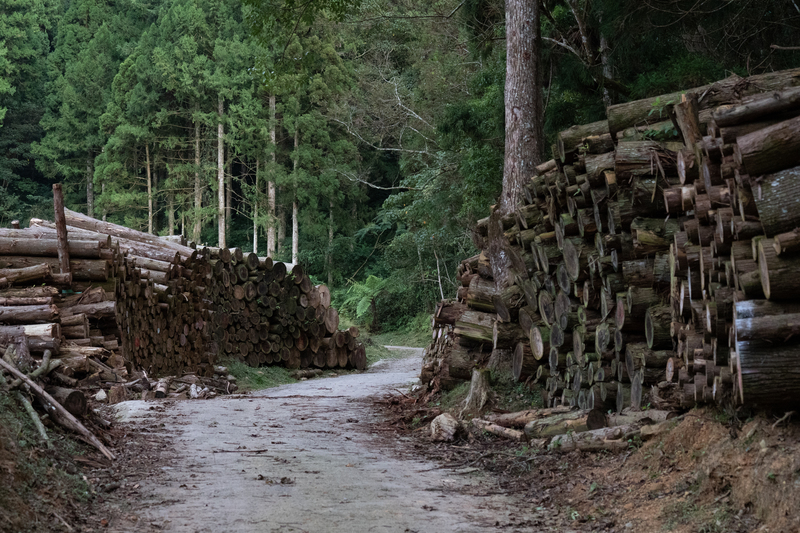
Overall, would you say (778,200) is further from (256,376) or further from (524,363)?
(256,376)

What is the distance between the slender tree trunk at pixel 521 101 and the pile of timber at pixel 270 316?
27.3 ft

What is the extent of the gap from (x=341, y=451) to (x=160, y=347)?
25.3 ft

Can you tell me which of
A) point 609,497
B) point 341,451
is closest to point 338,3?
point 341,451

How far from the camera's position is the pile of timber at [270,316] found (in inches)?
647

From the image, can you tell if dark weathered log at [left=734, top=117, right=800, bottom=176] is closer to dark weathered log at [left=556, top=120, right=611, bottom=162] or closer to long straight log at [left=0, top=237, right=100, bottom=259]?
dark weathered log at [left=556, top=120, right=611, bottom=162]

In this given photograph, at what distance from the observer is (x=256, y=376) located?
15703 millimetres

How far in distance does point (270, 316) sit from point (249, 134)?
22.1 m

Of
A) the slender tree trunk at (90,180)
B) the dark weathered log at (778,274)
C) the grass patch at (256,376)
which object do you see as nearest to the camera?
the dark weathered log at (778,274)

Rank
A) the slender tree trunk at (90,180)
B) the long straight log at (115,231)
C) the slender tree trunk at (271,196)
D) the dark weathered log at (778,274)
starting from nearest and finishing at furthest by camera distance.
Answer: the dark weathered log at (778,274) → the long straight log at (115,231) → the slender tree trunk at (271,196) → the slender tree trunk at (90,180)

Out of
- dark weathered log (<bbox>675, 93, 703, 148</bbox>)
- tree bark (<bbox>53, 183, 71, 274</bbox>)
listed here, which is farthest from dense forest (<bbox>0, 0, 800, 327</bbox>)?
dark weathered log (<bbox>675, 93, 703, 148</bbox>)

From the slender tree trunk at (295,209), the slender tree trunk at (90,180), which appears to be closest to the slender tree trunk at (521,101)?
the slender tree trunk at (295,209)

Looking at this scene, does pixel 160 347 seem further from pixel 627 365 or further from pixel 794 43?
pixel 794 43

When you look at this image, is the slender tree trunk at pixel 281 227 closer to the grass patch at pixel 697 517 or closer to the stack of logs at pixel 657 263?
the stack of logs at pixel 657 263

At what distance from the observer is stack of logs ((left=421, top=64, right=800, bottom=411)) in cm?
407
